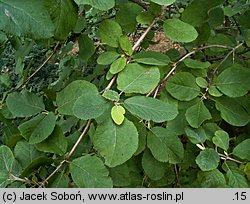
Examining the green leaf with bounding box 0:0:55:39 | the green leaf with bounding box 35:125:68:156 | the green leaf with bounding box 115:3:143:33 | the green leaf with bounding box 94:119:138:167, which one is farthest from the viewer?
the green leaf with bounding box 115:3:143:33

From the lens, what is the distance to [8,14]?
0.73 m

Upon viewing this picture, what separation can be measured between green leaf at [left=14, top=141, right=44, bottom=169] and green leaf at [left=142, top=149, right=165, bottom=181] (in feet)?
0.87

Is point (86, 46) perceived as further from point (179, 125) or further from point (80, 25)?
point (179, 125)

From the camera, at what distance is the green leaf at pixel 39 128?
0.93m

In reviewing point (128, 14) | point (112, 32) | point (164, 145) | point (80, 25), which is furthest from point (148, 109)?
point (80, 25)

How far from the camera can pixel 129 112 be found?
3.09 feet

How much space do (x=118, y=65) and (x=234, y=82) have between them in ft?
1.01

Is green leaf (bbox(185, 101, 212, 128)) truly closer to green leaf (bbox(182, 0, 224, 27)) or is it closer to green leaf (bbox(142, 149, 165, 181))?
green leaf (bbox(142, 149, 165, 181))

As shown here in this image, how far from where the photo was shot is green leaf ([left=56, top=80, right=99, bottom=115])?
954mm

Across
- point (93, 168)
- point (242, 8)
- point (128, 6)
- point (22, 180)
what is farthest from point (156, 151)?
point (242, 8)

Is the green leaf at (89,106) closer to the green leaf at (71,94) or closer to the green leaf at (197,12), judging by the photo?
the green leaf at (71,94)

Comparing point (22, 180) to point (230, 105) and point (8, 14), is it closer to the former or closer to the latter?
point (8, 14)

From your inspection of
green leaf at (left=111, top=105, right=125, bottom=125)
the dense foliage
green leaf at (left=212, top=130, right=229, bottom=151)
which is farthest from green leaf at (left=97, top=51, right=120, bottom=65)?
green leaf at (left=212, top=130, right=229, bottom=151)

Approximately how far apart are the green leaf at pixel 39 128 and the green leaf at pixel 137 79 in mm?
178
